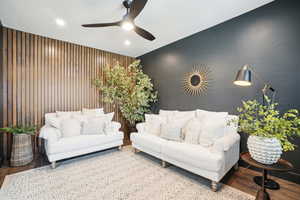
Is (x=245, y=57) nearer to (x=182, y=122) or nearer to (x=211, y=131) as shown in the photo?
(x=211, y=131)

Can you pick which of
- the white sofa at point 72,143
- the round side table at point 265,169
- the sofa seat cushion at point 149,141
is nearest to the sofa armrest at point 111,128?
the white sofa at point 72,143

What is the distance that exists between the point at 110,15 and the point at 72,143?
2581 mm

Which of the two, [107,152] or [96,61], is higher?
[96,61]

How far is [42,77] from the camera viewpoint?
3.34 meters

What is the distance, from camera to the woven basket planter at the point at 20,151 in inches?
102

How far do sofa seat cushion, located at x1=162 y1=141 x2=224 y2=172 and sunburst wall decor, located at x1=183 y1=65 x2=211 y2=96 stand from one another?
4.83ft

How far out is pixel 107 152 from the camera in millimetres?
3330

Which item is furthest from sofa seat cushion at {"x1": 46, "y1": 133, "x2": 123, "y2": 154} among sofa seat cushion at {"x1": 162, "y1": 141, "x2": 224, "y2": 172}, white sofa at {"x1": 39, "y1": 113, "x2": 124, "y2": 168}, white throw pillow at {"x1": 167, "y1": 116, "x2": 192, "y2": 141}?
white throw pillow at {"x1": 167, "y1": 116, "x2": 192, "y2": 141}

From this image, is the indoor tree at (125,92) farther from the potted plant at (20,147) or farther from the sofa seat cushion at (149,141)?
the potted plant at (20,147)

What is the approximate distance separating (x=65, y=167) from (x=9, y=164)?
1.13 meters

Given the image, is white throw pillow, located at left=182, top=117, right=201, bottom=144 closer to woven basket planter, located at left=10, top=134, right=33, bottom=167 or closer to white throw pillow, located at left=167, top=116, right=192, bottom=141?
white throw pillow, located at left=167, top=116, right=192, bottom=141

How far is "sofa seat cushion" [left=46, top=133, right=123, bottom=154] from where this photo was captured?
8.43 feet

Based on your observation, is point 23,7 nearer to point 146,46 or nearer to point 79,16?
point 79,16

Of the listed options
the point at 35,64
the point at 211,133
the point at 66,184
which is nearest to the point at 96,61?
the point at 35,64
